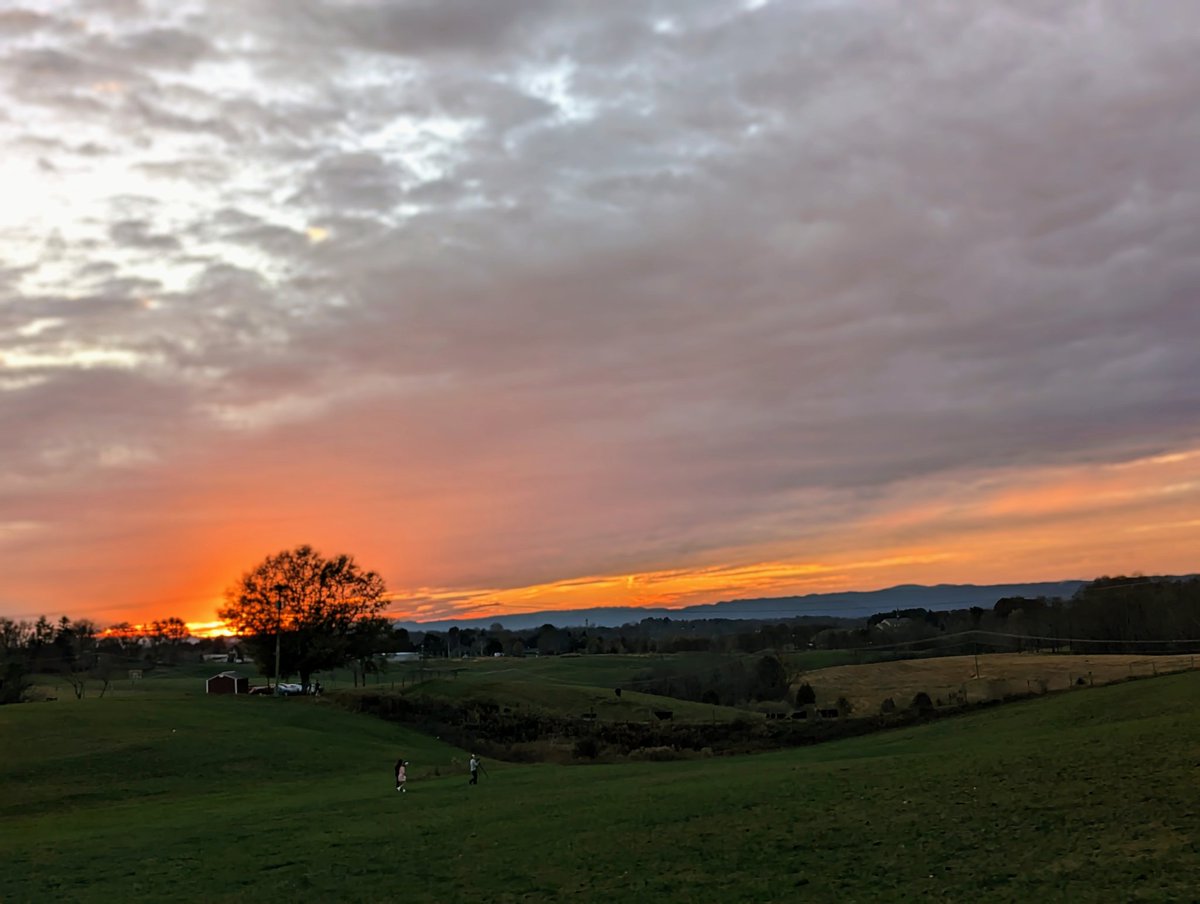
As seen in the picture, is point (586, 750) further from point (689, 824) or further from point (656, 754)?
point (689, 824)

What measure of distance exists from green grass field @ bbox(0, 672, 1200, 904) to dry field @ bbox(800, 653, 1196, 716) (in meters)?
45.2

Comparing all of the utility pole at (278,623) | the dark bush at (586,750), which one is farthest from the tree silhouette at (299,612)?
the dark bush at (586,750)

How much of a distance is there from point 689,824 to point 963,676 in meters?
107

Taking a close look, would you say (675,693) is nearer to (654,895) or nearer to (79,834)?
(79,834)

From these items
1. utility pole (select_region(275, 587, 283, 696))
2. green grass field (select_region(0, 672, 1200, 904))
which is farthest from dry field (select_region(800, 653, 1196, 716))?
utility pole (select_region(275, 587, 283, 696))

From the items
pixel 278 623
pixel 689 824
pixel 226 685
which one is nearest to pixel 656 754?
pixel 689 824

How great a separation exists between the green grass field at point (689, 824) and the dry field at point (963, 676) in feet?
148

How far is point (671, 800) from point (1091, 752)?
15.2m

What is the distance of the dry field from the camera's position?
99.9 metres

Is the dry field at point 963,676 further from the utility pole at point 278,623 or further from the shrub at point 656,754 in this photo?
the utility pole at point 278,623

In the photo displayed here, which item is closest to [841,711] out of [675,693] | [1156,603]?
[675,693]

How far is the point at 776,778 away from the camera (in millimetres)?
39781

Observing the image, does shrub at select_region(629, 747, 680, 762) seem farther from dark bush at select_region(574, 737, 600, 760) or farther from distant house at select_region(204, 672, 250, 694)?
distant house at select_region(204, 672, 250, 694)

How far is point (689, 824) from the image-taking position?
3058 cm
